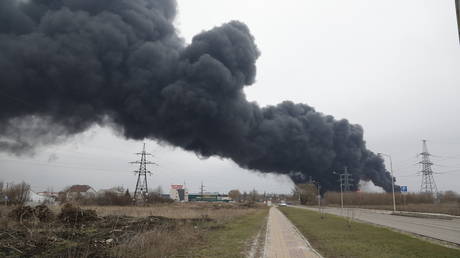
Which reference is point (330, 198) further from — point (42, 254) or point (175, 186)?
point (175, 186)

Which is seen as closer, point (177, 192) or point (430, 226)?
point (430, 226)

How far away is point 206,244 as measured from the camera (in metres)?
13.9

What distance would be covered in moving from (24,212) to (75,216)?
9.22 ft

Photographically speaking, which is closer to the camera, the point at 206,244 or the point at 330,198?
the point at 206,244

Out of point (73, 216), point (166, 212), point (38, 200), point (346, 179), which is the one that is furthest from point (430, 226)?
point (38, 200)

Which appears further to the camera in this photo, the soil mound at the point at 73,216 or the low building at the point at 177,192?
the low building at the point at 177,192

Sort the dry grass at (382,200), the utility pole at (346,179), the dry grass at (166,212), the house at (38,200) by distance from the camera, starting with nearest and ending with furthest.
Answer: the dry grass at (166,212) < the house at (38,200) < the dry grass at (382,200) < the utility pole at (346,179)

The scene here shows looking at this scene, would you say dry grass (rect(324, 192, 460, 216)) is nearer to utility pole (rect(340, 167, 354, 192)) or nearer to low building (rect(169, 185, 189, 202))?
utility pole (rect(340, 167, 354, 192))

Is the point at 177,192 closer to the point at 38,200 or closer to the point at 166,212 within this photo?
the point at 38,200

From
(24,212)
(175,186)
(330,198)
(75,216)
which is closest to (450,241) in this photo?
(75,216)

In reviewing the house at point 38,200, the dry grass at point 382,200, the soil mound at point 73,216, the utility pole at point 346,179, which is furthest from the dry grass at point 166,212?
the dry grass at point 382,200

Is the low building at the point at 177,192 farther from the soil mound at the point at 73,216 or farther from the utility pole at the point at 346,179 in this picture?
the soil mound at the point at 73,216

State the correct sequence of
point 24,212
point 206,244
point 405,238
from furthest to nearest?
point 24,212 → point 405,238 → point 206,244

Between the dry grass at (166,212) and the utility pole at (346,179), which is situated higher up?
the utility pole at (346,179)
